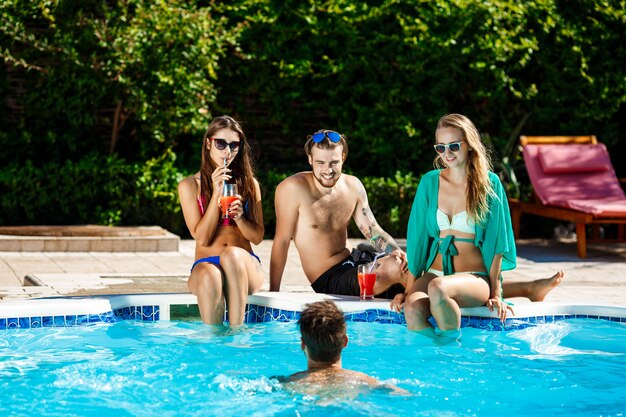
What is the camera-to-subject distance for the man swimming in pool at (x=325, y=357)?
15.5ft

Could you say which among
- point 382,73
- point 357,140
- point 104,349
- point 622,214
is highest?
point 382,73

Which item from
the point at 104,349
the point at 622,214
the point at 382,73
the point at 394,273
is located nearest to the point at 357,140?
the point at 382,73

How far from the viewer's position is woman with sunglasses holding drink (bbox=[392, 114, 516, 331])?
20.9ft

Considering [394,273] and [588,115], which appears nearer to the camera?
[394,273]

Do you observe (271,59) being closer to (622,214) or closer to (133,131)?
(133,131)

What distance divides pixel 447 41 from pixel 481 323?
7519 mm

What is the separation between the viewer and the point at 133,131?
43.9 feet

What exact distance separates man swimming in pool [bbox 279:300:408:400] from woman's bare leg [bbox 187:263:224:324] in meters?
1.47

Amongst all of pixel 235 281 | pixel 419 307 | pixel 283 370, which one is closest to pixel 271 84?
pixel 235 281

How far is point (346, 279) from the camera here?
277 inches

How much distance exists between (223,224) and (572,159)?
22.4 ft

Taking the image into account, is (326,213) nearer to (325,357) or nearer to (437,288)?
(437,288)

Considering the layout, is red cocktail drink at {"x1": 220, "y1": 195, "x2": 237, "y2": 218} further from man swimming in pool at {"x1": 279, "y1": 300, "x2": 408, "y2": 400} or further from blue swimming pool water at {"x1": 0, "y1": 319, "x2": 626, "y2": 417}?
man swimming in pool at {"x1": 279, "y1": 300, "x2": 408, "y2": 400}

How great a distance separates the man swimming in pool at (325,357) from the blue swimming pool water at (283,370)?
0.05 meters
